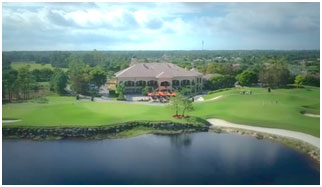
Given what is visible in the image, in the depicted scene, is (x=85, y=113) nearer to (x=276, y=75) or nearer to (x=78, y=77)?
(x=78, y=77)

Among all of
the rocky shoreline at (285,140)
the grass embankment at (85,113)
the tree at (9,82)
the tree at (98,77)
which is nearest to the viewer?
the rocky shoreline at (285,140)

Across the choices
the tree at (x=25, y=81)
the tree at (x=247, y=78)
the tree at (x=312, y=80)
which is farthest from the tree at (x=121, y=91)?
the tree at (x=312, y=80)

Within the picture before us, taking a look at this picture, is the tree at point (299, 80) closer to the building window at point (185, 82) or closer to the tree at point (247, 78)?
the tree at point (247, 78)

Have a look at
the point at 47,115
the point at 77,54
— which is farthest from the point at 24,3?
the point at 47,115

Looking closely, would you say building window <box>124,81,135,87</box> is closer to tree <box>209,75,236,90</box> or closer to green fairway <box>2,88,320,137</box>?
green fairway <box>2,88,320,137</box>

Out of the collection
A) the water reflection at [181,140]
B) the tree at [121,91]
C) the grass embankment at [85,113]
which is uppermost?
the tree at [121,91]

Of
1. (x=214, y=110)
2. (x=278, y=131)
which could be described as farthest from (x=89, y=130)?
(x=278, y=131)
